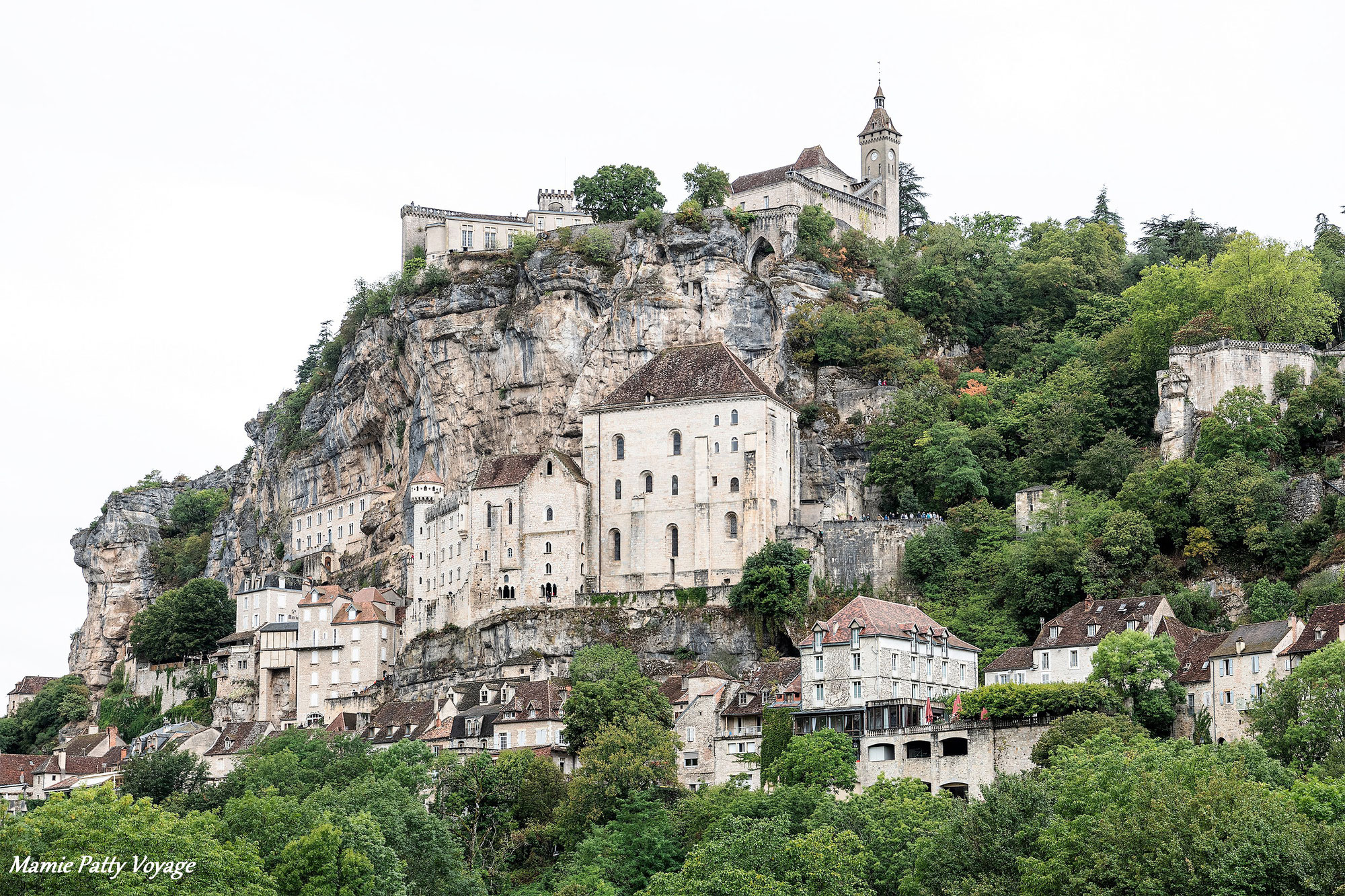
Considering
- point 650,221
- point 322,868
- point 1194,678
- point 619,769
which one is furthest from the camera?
point 650,221

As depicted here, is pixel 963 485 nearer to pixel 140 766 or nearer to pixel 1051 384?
pixel 1051 384

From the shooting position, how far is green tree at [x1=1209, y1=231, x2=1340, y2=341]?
92.6 meters

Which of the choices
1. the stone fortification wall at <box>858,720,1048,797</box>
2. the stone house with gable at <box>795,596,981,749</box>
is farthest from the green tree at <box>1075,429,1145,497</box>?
the stone fortification wall at <box>858,720,1048,797</box>

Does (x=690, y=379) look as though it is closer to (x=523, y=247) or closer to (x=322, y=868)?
(x=523, y=247)

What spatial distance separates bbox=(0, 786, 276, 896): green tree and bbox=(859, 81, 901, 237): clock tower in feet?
249

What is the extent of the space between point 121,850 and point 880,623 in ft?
108

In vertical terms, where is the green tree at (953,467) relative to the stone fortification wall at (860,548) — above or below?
above

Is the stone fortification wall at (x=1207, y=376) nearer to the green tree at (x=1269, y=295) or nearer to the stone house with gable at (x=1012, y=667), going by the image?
the green tree at (x=1269, y=295)

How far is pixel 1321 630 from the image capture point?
2788 inches

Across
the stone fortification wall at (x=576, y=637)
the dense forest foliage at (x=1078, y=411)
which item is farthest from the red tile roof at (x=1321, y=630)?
the stone fortification wall at (x=576, y=637)

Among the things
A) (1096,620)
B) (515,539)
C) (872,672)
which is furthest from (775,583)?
(1096,620)

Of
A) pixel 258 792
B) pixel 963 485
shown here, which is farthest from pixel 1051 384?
pixel 258 792

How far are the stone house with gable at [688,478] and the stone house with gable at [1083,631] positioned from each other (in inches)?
696

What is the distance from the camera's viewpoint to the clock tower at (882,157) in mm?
125812
